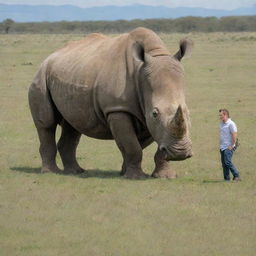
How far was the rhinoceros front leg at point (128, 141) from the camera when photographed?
40.5 feet

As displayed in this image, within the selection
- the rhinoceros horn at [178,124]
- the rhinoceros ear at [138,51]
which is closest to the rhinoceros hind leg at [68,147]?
the rhinoceros ear at [138,51]

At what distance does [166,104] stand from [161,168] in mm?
1301

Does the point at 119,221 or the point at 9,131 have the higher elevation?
the point at 119,221

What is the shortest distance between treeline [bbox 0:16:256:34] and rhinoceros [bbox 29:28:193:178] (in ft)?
284

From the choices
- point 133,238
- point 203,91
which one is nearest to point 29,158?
point 133,238

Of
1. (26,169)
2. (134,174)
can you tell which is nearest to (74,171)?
(26,169)

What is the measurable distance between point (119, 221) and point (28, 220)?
1.05 metres

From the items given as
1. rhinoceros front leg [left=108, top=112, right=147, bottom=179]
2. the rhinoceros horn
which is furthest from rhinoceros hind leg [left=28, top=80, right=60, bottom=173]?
the rhinoceros horn

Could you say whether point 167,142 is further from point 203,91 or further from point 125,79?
point 203,91

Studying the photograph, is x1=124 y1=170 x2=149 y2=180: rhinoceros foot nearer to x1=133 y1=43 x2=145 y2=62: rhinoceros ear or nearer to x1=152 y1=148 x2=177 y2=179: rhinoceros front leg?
x1=152 y1=148 x2=177 y2=179: rhinoceros front leg

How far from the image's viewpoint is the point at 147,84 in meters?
12.1

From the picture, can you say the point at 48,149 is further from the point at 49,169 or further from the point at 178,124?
the point at 178,124

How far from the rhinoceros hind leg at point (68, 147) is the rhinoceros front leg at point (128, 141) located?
145 cm

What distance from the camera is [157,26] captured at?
353ft
